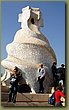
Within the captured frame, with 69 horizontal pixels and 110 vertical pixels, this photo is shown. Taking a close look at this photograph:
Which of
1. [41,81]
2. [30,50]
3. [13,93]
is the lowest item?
[13,93]

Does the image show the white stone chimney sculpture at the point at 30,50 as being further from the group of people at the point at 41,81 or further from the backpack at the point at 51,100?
the backpack at the point at 51,100

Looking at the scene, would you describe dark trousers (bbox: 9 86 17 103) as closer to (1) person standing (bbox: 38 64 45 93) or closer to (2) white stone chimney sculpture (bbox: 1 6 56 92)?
(2) white stone chimney sculpture (bbox: 1 6 56 92)

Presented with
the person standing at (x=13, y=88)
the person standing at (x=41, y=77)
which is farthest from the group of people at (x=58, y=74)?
the person standing at (x=13, y=88)

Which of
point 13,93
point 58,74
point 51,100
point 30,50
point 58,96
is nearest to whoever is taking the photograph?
point 58,96

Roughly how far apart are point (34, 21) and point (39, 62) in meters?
1.12

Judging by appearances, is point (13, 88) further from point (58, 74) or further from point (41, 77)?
point (58, 74)

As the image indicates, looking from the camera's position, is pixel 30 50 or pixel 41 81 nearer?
pixel 41 81

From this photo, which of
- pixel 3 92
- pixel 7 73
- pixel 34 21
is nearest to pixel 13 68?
pixel 7 73

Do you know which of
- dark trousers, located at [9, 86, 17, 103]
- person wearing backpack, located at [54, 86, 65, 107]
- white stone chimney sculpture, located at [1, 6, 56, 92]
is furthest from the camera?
white stone chimney sculpture, located at [1, 6, 56, 92]

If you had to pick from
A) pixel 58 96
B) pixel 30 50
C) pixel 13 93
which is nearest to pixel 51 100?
pixel 58 96

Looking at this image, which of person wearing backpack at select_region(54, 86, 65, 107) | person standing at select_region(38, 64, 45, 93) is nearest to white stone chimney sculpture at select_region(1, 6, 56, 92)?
person standing at select_region(38, 64, 45, 93)

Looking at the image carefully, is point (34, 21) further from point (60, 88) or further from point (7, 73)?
point (60, 88)

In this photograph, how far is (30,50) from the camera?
768 cm

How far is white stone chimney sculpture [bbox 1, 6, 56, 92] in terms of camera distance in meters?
7.43
